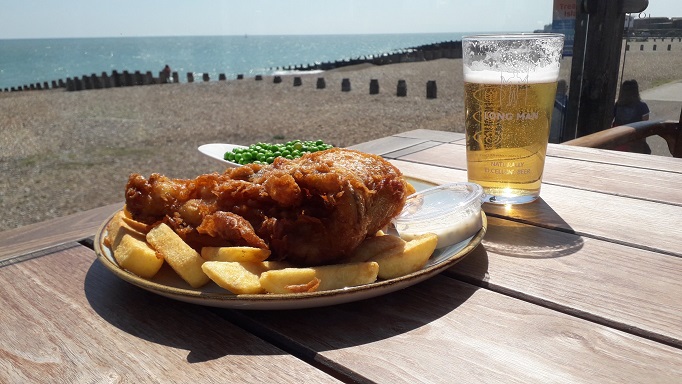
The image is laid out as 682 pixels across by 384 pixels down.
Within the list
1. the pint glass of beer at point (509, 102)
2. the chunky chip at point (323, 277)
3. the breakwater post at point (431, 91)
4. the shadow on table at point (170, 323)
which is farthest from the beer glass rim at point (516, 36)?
the breakwater post at point (431, 91)

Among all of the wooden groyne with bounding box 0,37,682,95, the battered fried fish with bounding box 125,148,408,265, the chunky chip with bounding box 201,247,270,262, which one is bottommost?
the wooden groyne with bounding box 0,37,682,95

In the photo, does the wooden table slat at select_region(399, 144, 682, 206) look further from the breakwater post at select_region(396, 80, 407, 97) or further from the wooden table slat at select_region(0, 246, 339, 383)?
the breakwater post at select_region(396, 80, 407, 97)

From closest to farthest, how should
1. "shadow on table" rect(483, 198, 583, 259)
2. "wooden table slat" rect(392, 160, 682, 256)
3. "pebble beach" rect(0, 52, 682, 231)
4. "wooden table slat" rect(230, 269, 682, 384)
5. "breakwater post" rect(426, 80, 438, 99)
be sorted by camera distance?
"wooden table slat" rect(230, 269, 682, 384), "shadow on table" rect(483, 198, 583, 259), "wooden table slat" rect(392, 160, 682, 256), "pebble beach" rect(0, 52, 682, 231), "breakwater post" rect(426, 80, 438, 99)

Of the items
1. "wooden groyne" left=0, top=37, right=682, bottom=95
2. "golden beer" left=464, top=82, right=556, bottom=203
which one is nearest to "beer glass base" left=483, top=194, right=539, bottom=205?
"golden beer" left=464, top=82, right=556, bottom=203

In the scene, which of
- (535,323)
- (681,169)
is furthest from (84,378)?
(681,169)

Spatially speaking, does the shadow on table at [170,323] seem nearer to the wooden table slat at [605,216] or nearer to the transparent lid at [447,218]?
the transparent lid at [447,218]

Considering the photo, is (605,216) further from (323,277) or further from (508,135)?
(323,277)
